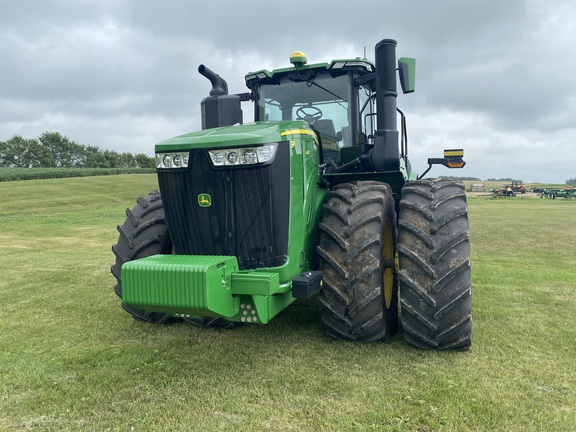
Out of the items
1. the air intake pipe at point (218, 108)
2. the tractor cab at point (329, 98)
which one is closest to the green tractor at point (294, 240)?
the air intake pipe at point (218, 108)

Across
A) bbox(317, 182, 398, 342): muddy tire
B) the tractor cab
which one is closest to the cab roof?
the tractor cab

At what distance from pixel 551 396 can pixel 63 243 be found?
1198 cm

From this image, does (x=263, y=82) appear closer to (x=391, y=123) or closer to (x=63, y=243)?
(x=391, y=123)

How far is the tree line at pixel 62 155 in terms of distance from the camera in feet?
255

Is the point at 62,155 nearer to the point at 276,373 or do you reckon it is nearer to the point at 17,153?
the point at 17,153

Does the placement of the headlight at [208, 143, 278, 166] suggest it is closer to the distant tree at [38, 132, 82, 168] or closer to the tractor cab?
the tractor cab

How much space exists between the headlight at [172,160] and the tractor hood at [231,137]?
4 centimetres

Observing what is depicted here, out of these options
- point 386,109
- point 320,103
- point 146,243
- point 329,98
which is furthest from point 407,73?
point 146,243

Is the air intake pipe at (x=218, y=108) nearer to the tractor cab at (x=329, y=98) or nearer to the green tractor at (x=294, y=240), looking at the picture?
the green tractor at (x=294, y=240)

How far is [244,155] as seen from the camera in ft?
11.5

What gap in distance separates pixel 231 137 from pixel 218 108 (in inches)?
47.0

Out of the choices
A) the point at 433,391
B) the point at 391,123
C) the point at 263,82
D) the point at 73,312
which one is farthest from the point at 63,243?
the point at 433,391

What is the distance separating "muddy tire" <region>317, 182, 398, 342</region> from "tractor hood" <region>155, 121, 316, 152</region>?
2.71 feet

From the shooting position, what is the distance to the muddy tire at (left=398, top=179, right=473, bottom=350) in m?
3.68
